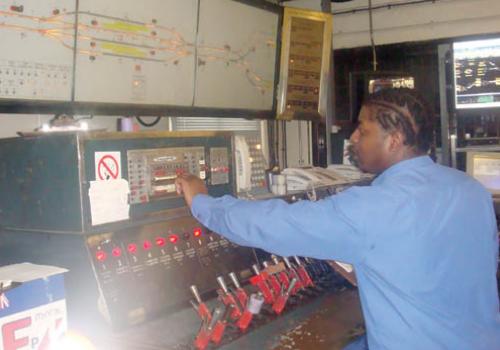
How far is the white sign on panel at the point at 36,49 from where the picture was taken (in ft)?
5.87

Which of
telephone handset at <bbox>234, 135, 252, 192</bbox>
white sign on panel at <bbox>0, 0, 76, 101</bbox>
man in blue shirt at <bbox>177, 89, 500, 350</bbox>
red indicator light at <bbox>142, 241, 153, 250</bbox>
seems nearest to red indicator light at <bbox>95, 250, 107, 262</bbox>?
red indicator light at <bbox>142, 241, 153, 250</bbox>

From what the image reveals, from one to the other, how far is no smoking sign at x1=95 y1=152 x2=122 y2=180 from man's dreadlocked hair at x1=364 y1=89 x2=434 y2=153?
0.80 meters

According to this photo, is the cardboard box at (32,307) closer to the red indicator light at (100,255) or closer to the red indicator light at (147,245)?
the red indicator light at (100,255)

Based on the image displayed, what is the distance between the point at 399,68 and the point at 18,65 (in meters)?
3.68

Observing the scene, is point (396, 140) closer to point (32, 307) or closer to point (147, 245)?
point (147, 245)

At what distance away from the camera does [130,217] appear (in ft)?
5.66

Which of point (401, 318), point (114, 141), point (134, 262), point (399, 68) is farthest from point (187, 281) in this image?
point (399, 68)

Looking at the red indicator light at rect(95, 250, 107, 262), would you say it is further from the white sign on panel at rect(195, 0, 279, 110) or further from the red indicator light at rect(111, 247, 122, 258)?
the white sign on panel at rect(195, 0, 279, 110)

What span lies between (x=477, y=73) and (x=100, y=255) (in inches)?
120

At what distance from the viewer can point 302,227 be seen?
4.94ft

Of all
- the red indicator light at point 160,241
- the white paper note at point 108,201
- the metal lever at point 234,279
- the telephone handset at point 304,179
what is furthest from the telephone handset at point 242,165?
the white paper note at point 108,201

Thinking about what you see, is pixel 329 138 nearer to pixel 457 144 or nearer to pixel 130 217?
pixel 457 144

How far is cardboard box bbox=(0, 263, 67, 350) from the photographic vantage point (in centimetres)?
140

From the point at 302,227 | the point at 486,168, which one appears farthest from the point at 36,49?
the point at 486,168
